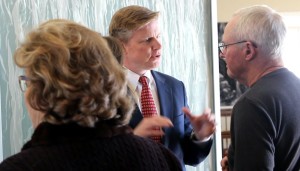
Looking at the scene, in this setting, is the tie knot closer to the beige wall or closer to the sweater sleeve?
the sweater sleeve

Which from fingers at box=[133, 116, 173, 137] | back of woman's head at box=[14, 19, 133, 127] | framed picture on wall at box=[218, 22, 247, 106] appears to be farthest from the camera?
framed picture on wall at box=[218, 22, 247, 106]

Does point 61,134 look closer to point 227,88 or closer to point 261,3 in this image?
point 227,88

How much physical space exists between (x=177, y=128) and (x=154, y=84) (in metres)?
0.22

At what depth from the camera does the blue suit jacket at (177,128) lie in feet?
5.68

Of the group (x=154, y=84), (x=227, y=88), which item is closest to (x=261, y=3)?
(x=227, y=88)

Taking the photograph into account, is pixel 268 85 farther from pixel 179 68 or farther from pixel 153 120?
pixel 179 68

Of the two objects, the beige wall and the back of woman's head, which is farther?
the beige wall

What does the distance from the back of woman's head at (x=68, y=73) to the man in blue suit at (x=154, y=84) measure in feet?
2.41

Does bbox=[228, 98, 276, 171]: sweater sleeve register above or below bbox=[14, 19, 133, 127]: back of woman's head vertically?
below

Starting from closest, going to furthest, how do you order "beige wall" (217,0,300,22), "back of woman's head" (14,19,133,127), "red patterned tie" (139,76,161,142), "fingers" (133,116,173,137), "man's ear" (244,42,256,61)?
"back of woman's head" (14,19,133,127), "fingers" (133,116,173,137), "man's ear" (244,42,256,61), "red patterned tie" (139,76,161,142), "beige wall" (217,0,300,22)

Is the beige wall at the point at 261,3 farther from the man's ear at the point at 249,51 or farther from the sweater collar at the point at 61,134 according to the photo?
the sweater collar at the point at 61,134

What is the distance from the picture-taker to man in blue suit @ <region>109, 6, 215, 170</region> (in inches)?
66.4

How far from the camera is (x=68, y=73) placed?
88 cm

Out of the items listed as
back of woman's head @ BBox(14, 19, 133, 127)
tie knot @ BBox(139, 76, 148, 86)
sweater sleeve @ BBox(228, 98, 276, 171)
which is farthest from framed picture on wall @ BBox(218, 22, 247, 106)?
back of woman's head @ BBox(14, 19, 133, 127)
